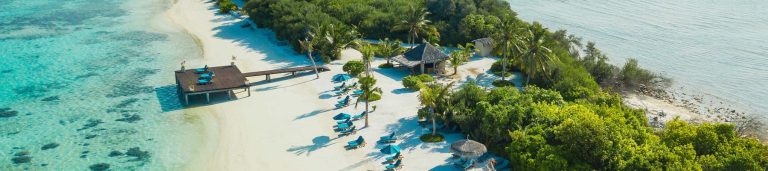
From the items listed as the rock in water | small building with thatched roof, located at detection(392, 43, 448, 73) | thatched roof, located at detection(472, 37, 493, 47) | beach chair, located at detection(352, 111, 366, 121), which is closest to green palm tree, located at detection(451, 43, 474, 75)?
small building with thatched roof, located at detection(392, 43, 448, 73)

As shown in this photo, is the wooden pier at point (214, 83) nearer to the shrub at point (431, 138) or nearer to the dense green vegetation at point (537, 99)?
the dense green vegetation at point (537, 99)

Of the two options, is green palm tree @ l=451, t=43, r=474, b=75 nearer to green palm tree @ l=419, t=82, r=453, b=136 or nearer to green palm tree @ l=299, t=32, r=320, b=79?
green palm tree @ l=299, t=32, r=320, b=79

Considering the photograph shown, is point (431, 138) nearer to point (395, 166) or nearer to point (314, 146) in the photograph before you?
point (395, 166)

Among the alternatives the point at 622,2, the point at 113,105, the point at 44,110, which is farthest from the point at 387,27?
the point at 622,2

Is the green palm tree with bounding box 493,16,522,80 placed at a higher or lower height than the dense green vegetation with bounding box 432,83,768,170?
higher

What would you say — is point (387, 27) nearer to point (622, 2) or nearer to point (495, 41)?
point (495, 41)

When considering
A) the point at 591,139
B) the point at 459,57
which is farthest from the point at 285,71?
the point at 591,139
